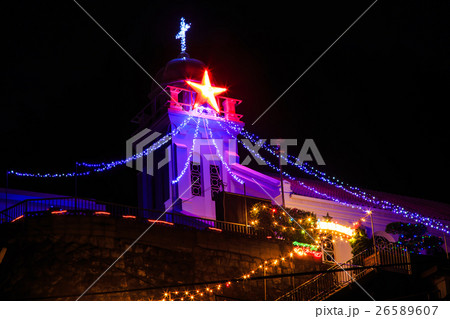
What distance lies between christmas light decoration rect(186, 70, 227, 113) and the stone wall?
1015cm

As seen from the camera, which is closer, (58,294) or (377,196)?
(58,294)

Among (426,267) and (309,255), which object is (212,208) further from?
(426,267)

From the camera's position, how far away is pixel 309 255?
33.3 m

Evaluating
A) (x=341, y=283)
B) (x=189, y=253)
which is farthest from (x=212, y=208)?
(x=341, y=283)

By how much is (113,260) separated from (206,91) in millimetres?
13624

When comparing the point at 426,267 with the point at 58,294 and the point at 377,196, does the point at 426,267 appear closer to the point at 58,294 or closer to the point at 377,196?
the point at 58,294

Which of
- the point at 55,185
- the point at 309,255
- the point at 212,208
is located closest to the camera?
the point at 309,255

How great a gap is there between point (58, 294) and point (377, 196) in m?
23.2

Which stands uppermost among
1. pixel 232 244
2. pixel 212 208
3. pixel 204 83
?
pixel 204 83

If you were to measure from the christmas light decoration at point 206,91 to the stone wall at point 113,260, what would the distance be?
33.3ft

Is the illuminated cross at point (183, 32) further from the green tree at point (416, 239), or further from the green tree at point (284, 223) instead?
the green tree at point (416, 239)

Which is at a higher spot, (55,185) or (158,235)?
(55,185)

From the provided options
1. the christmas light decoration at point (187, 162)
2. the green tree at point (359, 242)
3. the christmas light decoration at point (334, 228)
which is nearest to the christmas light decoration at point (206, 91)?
the christmas light decoration at point (187, 162)

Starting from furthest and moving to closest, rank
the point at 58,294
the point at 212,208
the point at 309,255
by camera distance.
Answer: the point at 212,208 < the point at 309,255 < the point at 58,294
